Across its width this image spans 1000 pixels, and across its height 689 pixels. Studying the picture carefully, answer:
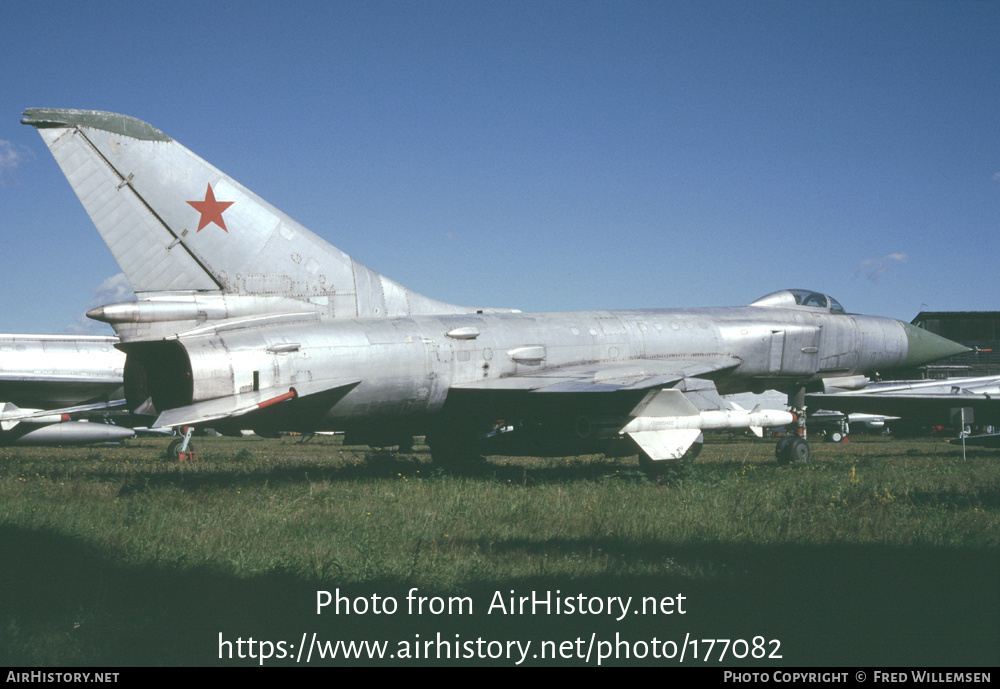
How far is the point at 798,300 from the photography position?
54.7ft

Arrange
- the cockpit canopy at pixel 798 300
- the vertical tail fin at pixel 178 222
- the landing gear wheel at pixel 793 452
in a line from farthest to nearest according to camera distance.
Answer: the cockpit canopy at pixel 798 300
the landing gear wheel at pixel 793 452
the vertical tail fin at pixel 178 222

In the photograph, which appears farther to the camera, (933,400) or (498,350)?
(933,400)

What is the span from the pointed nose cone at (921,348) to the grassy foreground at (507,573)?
768cm

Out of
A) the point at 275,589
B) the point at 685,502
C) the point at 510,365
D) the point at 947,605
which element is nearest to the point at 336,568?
the point at 275,589

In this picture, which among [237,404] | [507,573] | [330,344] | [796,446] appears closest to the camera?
[507,573]

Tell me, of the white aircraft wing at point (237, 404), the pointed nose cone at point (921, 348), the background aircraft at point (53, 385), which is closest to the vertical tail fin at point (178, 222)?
the white aircraft wing at point (237, 404)

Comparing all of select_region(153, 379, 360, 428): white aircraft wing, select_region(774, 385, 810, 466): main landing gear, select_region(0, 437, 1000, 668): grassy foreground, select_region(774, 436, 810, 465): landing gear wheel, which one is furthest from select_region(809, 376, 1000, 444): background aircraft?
select_region(153, 379, 360, 428): white aircraft wing

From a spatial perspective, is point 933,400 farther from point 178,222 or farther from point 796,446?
point 178,222

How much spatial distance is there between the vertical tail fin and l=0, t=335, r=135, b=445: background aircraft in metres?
11.6

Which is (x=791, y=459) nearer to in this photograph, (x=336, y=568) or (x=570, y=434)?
(x=570, y=434)

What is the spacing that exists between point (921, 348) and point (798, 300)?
339cm

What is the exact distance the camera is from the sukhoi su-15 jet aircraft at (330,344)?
400 inches

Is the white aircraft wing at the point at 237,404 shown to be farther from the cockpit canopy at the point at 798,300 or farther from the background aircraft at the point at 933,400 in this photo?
the background aircraft at the point at 933,400

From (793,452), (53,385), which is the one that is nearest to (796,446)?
(793,452)
